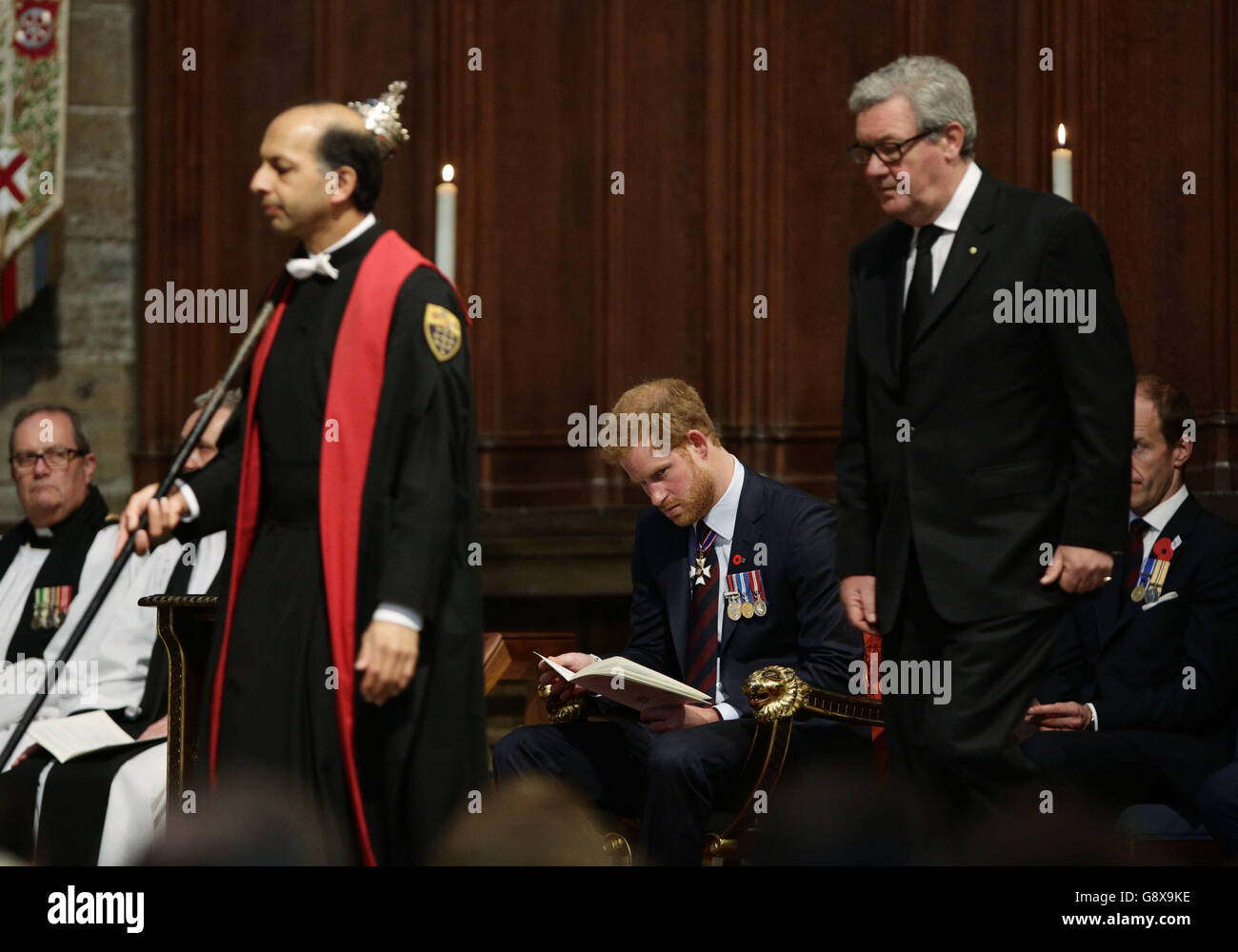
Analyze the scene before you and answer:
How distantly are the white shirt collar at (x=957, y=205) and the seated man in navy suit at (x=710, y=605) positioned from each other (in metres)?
1.03

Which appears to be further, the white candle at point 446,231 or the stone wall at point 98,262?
the stone wall at point 98,262

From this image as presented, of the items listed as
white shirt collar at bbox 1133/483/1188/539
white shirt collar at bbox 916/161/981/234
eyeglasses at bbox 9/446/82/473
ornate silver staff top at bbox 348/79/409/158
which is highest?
ornate silver staff top at bbox 348/79/409/158

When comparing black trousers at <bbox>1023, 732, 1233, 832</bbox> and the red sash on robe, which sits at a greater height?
the red sash on robe

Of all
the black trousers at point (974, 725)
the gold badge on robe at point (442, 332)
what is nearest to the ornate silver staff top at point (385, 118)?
the gold badge on robe at point (442, 332)

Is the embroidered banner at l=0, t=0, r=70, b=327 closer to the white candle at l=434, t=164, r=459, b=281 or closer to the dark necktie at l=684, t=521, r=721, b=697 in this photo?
the white candle at l=434, t=164, r=459, b=281

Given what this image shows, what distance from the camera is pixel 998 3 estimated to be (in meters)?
5.34

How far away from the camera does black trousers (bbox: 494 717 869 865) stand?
341 cm

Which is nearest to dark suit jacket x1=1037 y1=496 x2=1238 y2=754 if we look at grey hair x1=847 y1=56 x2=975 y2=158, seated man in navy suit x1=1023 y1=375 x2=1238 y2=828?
seated man in navy suit x1=1023 y1=375 x2=1238 y2=828

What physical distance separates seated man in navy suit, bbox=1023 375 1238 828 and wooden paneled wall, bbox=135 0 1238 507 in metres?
1.48

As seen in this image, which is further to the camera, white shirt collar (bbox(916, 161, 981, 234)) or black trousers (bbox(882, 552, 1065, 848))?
white shirt collar (bbox(916, 161, 981, 234))

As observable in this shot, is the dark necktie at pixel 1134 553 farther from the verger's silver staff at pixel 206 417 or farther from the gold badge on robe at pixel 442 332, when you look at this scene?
the verger's silver staff at pixel 206 417

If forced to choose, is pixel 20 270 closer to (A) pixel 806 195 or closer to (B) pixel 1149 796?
(A) pixel 806 195

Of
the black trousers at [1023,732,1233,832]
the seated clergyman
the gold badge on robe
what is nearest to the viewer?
the gold badge on robe

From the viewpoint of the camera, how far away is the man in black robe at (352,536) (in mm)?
2568
